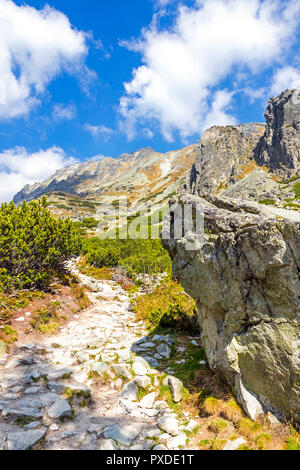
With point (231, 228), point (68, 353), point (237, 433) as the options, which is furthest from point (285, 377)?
point (68, 353)

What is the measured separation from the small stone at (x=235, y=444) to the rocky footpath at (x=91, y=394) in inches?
29.2

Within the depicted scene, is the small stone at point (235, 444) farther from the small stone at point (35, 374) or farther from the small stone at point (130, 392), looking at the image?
the small stone at point (35, 374)

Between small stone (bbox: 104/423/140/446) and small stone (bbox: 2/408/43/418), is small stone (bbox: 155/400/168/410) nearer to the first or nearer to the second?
small stone (bbox: 104/423/140/446)

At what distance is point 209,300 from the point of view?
18.5ft

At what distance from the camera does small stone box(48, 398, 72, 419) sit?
16.1 ft

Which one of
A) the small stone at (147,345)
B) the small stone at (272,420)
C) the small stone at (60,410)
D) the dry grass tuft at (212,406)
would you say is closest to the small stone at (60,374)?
the small stone at (60,410)

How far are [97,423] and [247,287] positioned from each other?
401 centimetres

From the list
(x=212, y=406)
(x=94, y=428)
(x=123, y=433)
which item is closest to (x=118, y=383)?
(x=94, y=428)

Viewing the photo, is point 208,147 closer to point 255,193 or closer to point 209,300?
point 255,193

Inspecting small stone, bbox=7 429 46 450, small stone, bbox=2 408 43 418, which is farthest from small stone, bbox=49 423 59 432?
small stone, bbox=2 408 43 418

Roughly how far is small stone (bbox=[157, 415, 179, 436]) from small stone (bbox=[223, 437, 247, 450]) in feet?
3.24

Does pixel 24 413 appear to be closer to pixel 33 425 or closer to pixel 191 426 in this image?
pixel 33 425

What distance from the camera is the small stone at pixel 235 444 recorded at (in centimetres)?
380

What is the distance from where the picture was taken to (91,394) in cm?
590
